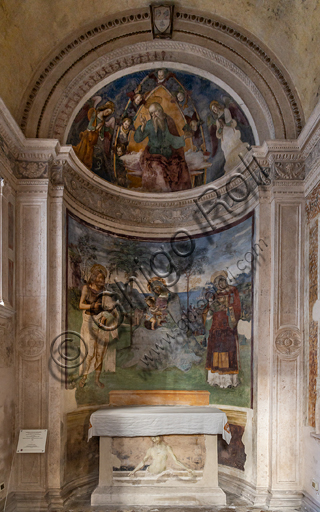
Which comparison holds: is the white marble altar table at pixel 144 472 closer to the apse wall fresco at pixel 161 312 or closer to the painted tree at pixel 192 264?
the apse wall fresco at pixel 161 312

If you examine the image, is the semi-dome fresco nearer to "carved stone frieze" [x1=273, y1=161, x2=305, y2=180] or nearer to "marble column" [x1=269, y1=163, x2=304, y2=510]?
"carved stone frieze" [x1=273, y1=161, x2=305, y2=180]

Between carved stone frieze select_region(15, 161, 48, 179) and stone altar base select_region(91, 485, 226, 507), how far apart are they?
5.81m

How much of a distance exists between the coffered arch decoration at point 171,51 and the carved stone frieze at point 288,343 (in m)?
3.77

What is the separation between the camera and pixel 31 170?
791cm

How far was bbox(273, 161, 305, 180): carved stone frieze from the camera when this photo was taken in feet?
26.1

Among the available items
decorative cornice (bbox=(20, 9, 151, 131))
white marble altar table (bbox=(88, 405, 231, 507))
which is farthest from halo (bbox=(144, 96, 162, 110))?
Answer: white marble altar table (bbox=(88, 405, 231, 507))

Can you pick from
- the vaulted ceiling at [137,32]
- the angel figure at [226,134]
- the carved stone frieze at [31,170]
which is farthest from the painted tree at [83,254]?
the angel figure at [226,134]

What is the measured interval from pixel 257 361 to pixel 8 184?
5.56 metres

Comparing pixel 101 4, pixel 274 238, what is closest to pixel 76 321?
pixel 274 238

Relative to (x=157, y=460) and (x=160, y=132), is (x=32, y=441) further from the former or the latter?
(x=160, y=132)

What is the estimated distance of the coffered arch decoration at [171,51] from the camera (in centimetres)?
822

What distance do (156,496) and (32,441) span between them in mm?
2403

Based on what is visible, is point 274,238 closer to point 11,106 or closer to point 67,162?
point 67,162

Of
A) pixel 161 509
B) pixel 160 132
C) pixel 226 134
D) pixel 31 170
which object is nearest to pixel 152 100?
pixel 160 132
